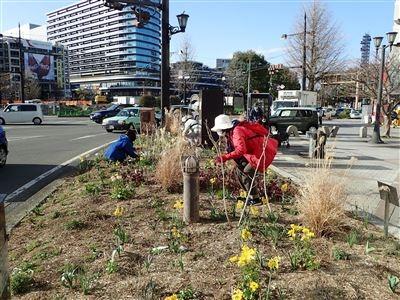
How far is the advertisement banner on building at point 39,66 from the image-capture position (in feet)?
383

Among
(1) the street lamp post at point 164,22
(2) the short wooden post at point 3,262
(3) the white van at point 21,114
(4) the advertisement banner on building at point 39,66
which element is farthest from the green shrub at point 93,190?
(4) the advertisement banner on building at point 39,66

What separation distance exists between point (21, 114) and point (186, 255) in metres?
30.6

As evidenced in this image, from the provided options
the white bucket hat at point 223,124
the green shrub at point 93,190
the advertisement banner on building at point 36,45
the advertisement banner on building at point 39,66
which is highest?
the advertisement banner on building at point 36,45

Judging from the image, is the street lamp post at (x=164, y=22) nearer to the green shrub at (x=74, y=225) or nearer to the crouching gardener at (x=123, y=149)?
the crouching gardener at (x=123, y=149)

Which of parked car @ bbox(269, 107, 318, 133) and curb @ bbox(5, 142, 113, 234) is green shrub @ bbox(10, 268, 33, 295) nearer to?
curb @ bbox(5, 142, 113, 234)

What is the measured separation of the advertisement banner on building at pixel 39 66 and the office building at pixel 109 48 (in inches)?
624

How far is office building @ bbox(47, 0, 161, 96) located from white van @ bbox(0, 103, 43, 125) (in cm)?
9183

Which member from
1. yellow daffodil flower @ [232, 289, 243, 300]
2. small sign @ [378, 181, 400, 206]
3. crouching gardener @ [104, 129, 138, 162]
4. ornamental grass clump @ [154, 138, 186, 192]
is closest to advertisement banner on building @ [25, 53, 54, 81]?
crouching gardener @ [104, 129, 138, 162]

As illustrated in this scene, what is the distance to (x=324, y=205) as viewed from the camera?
4.31 meters

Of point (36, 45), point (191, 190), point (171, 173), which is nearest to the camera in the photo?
point (191, 190)

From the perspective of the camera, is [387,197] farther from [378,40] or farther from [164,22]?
[378,40]

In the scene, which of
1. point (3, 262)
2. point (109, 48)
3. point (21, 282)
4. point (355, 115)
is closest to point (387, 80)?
point (21, 282)

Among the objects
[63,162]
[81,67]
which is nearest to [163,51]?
[63,162]

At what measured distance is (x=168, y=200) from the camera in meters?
5.74
